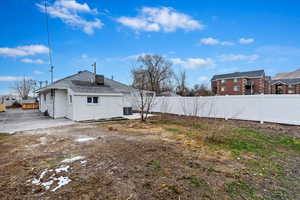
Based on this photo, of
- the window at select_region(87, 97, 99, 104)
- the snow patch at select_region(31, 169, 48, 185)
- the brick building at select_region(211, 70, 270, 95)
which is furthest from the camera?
the brick building at select_region(211, 70, 270, 95)

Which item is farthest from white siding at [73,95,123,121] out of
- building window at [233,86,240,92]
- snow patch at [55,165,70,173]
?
building window at [233,86,240,92]

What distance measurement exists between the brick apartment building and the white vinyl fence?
30.2 m

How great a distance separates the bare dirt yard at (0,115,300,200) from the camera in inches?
89.3

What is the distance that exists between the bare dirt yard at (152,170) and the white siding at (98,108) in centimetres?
540

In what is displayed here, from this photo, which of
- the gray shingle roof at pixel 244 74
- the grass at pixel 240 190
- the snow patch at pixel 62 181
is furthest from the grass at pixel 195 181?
the gray shingle roof at pixel 244 74

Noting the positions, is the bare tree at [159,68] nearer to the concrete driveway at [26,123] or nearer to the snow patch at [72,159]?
the concrete driveway at [26,123]

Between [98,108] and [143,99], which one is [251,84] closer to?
[143,99]

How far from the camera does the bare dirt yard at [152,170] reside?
227 cm

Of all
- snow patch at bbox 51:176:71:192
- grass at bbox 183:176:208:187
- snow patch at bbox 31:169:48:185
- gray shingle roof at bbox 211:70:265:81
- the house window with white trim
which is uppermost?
gray shingle roof at bbox 211:70:265:81

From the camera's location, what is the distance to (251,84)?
34.9m

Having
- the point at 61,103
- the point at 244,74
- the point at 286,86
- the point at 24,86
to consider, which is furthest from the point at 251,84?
the point at 24,86

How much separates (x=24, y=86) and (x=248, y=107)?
45928mm

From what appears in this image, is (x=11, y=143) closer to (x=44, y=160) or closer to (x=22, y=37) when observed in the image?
(x=44, y=160)

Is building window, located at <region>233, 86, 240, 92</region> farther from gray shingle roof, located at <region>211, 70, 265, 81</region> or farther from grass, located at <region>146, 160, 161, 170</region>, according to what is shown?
grass, located at <region>146, 160, 161, 170</region>
